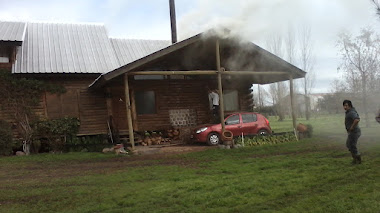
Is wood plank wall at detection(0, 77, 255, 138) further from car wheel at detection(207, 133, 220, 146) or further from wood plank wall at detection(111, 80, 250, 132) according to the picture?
car wheel at detection(207, 133, 220, 146)

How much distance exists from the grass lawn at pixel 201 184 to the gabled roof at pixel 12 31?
6401 mm

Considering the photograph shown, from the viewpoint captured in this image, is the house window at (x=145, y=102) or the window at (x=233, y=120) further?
the house window at (x=145, y=102)

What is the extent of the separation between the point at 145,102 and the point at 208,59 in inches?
150

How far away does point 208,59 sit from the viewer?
15.6 metres

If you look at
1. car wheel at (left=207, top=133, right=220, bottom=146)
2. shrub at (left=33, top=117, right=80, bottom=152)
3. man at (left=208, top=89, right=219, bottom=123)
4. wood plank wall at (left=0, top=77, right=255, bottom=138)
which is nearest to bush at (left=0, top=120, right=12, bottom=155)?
shrub at (left=33, top=117, right=80, bottom=152)

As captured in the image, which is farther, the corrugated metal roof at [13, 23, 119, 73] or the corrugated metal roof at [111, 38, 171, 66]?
the corrugated metal roof at [111, 38, 171, 66]

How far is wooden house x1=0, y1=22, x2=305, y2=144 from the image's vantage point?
14.3m

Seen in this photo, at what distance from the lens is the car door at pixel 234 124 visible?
13.9 meters

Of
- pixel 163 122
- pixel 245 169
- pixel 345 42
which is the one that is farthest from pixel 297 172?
pixel 345 42

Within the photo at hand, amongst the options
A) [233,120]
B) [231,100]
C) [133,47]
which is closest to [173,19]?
[133,47]

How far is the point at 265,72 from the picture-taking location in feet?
45.9

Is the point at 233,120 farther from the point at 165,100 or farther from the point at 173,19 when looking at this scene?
the point at 173,19

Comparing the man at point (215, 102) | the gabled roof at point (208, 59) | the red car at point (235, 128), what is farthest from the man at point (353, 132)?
the man at point (215, 102)

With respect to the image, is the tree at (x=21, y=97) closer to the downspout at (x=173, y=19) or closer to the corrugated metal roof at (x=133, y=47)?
the corrugated metal roof at (x=133, y=47)
